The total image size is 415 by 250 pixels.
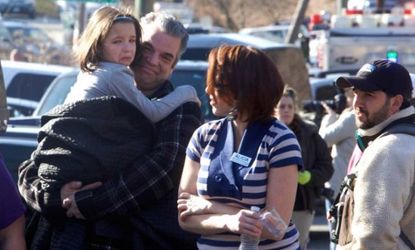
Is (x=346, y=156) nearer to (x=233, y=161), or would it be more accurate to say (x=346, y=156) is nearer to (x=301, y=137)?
(x=301, y=137)

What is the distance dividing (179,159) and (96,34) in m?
0.64

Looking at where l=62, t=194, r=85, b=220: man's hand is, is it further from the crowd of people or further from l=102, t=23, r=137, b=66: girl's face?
l=102, t=23, r=137, b=66: girl's face

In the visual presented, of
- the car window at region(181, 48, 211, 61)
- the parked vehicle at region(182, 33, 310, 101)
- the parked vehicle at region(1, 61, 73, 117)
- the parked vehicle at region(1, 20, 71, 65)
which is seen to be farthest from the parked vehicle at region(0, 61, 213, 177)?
the parked vehicle at region(1, 20, 71, 65)

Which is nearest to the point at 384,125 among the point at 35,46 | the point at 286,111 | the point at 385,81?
the point at 385,81

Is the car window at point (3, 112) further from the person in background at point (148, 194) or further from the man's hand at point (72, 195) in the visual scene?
the man's hand at point (72, 195)

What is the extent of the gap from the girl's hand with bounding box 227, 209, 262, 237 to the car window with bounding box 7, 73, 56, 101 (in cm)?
→ 1320

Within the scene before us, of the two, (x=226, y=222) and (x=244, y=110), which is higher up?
(x=244, y=110)

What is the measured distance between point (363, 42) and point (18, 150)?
10441 mm

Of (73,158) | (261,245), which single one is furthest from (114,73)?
(261,245)

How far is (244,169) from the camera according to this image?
407 cm

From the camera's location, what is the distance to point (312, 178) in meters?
8.83

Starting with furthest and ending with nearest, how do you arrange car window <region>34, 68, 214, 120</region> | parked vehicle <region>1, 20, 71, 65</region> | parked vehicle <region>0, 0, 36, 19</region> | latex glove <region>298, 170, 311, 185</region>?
parked vehicle <region>0, 0, 36, 19</region> < parked vehicle <region>1, 20, 71, 65</region> < car window <region>34, 68, 214, 120</region> < latex glove <region>298, 170, 311, 185</region>

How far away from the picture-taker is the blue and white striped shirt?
13.3ft

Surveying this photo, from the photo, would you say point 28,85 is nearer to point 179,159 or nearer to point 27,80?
point 27,80
